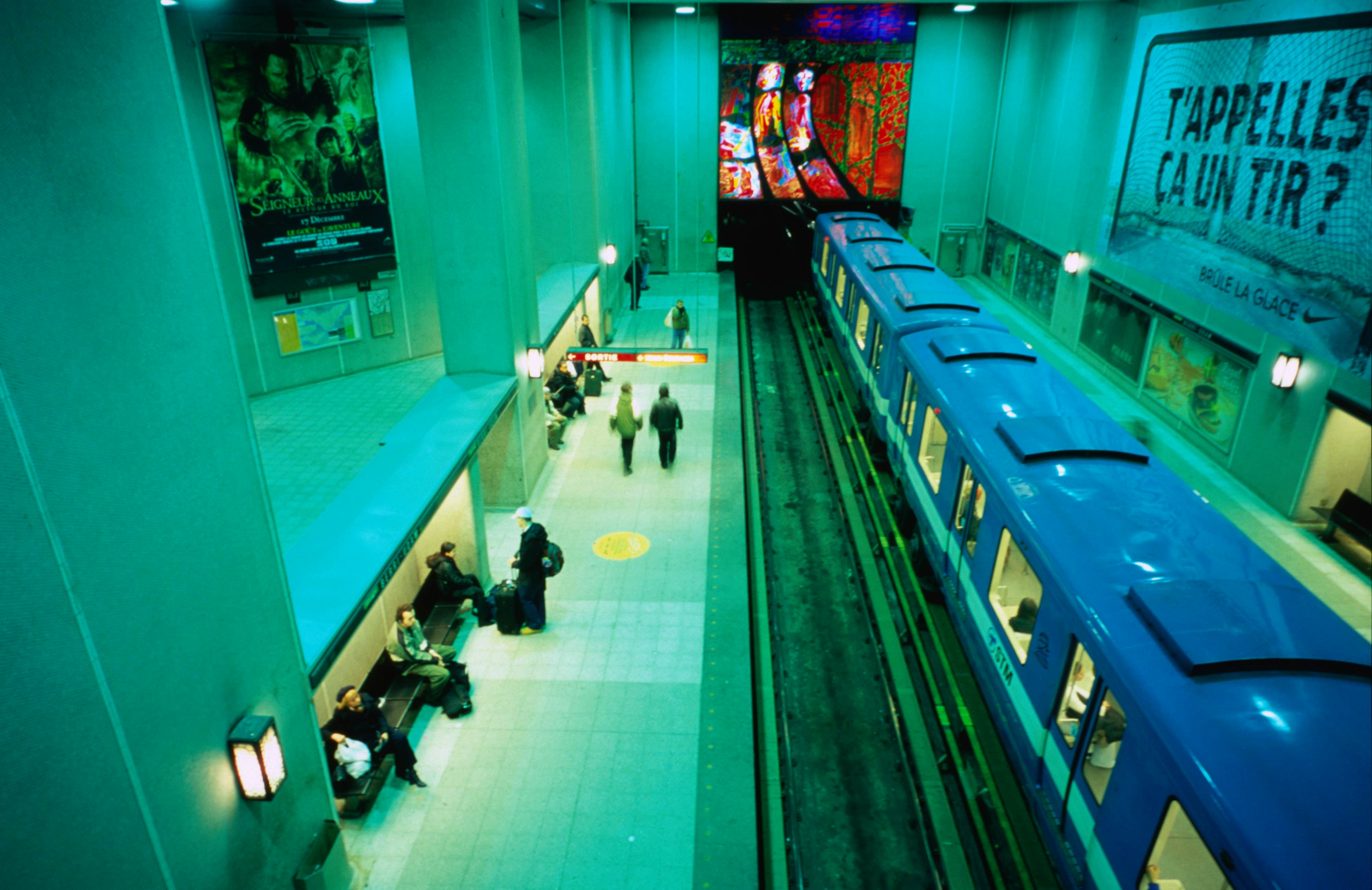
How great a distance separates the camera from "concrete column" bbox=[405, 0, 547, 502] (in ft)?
34.9

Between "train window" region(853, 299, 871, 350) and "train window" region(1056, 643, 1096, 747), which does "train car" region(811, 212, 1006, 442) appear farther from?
"train window" region(1056, 643, 1096, 747)

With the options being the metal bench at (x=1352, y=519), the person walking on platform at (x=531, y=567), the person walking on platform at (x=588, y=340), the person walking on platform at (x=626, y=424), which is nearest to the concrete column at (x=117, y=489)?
the person walking on platform at (x=531, y=567)

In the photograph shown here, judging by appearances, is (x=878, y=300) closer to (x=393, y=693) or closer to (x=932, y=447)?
(x=932, y=447)

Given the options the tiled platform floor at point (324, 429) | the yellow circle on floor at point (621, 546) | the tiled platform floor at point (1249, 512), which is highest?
the tiled platform floor at point (324, 429)

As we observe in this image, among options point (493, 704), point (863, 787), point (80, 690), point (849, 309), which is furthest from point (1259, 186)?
point (80, 690)

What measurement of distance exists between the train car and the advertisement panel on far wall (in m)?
3.72

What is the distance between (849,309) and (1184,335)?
611cm

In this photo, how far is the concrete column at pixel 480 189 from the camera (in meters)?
10.6

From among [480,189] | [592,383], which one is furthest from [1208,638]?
[592,383]

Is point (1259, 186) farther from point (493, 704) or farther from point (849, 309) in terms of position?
point (493, 704)

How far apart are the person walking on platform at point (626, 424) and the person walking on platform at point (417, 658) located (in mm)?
5495

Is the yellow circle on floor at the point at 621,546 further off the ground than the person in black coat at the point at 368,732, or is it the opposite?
the person in black coat at the point at 368,732

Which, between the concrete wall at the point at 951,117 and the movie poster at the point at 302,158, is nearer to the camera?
the movie poster at the point at 302,158

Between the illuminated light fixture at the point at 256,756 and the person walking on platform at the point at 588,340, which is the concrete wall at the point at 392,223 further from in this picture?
the illuminated light fixture at the point at 256,756
